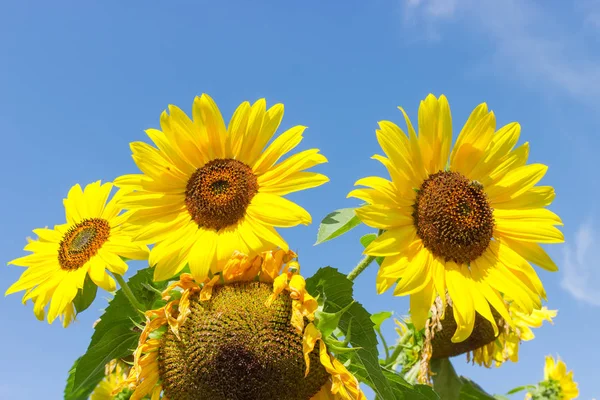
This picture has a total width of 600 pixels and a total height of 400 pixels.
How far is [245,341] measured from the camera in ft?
8.50

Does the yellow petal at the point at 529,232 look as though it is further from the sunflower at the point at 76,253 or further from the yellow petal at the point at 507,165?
the sunflower at the point at 76,253

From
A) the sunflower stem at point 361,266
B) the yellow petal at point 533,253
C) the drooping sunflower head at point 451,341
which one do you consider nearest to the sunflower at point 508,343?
the drooping sunflower head at point 451,341

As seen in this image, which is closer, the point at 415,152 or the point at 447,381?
the point at 415,152

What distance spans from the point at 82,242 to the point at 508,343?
3.67 m

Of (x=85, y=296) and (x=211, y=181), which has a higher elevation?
(x=211, y=181)

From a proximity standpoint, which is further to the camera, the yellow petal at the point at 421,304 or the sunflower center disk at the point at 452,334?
the sunflower center disk at the point at 452,334

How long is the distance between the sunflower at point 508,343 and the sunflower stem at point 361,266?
267 cm

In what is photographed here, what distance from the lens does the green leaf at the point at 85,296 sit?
3.29 m

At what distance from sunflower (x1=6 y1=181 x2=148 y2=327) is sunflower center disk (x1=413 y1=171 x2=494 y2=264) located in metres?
1.30

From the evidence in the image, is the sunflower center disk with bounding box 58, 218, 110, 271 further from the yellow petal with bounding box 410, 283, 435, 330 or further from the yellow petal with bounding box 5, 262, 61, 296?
the yellow petal with bounding box 410, 283, 435, 330

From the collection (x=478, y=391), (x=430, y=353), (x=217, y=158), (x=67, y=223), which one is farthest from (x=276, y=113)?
(x=478, y=391)

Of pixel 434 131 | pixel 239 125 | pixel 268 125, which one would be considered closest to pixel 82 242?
pixel 239 125

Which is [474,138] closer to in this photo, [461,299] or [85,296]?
[461,299]

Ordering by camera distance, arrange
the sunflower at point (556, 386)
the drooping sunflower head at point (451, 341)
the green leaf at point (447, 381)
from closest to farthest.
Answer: the drooping sunflower head at point (451, 341), the green leaf at point (447, 381), the sunflower at point (556, 386)
